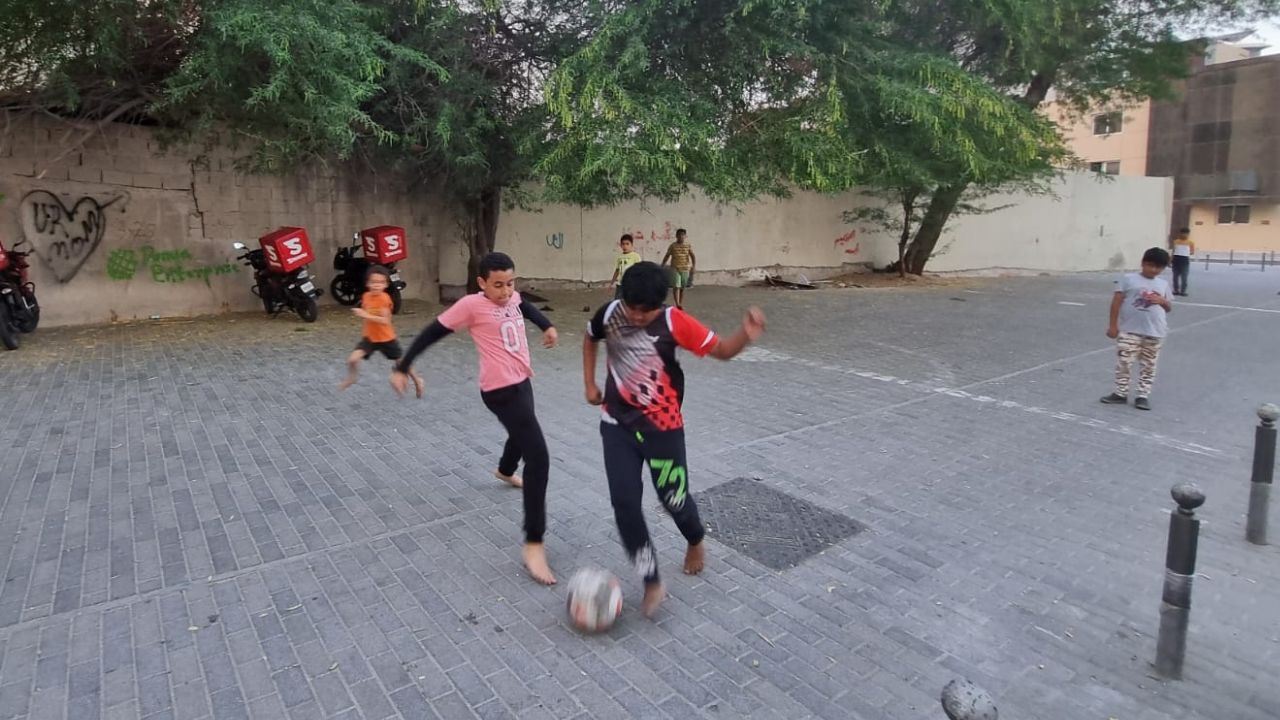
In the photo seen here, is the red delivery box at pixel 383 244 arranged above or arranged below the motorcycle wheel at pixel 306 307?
above

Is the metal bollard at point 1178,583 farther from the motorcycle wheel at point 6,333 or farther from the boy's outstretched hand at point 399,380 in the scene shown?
the motorcycle wheel at point 6,333

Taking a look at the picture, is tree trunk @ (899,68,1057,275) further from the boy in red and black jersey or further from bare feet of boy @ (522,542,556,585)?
bare feet of boy @ (522,542,556,585)

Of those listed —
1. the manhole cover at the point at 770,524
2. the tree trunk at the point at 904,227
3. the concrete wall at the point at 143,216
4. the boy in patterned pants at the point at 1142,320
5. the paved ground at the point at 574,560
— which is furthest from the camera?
the tree trunk at the point at 904,227

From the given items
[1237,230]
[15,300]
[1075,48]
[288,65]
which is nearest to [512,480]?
[288,65]

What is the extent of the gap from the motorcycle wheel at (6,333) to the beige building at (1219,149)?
44.7 m

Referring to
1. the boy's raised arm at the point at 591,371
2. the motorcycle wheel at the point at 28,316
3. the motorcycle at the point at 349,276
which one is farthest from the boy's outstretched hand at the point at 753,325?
the motorcycle at the point at 349,276

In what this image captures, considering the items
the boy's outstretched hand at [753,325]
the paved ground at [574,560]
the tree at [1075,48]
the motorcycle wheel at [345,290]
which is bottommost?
Answer: the paved ground at [574,560]

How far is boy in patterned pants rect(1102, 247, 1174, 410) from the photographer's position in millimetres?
6859

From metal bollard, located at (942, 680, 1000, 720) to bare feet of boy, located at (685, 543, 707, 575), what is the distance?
1.85 m

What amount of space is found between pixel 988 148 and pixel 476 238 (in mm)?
8565

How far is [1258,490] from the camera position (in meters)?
4.21

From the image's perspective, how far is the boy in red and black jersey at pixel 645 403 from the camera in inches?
125

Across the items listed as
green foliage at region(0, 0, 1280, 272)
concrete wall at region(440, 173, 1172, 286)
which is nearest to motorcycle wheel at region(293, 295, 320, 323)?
green foliage at region(0, 0, 1280, 272)

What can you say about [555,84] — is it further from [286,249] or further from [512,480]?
[512,480]
